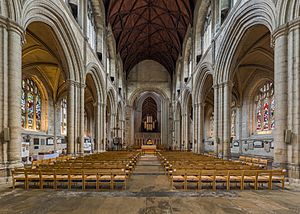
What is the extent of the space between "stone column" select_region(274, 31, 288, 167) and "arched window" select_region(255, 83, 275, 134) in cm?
1309

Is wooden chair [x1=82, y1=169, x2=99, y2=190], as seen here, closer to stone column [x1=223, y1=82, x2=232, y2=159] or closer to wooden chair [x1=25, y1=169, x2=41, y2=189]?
wooden chair [x1=25, y1=169, x2=41, y2=189]

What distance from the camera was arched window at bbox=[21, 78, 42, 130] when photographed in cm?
2181

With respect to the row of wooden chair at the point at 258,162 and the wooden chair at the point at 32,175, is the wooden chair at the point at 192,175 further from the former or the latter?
the wooden chair at the point at 32,175

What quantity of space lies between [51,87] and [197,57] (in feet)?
49.7

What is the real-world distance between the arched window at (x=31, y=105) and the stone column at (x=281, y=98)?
1992 cm

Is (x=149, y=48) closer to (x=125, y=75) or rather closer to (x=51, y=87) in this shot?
(x=125, y=75)

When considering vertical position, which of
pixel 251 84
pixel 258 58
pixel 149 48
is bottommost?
pixel 251 84

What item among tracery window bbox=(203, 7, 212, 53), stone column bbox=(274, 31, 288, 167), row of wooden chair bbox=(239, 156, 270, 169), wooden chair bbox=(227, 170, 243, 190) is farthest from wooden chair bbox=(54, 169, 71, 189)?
tracery window bbox=(203, 7, 212, 53)

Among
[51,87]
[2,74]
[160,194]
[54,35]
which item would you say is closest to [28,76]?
[51,87]

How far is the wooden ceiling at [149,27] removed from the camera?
28.2m

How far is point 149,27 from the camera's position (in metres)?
35.4

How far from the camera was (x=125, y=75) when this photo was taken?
4447cm

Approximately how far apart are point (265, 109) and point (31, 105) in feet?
72.1

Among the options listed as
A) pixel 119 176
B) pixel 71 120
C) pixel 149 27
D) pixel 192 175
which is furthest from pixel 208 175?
pixel 149 27
